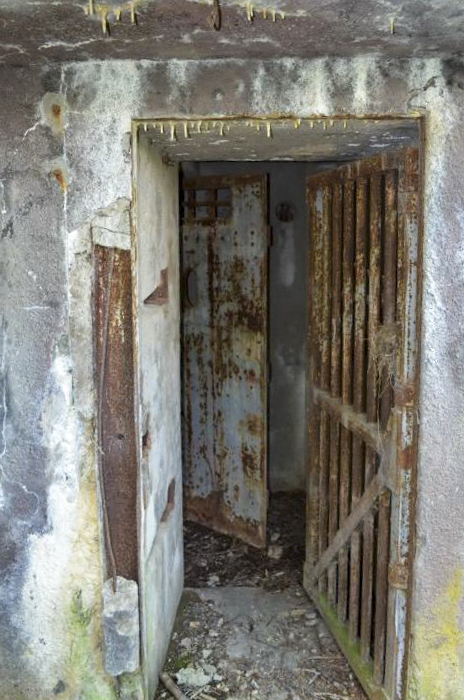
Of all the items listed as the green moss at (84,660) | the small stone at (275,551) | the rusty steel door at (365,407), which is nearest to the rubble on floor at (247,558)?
the small stone at (275,551)

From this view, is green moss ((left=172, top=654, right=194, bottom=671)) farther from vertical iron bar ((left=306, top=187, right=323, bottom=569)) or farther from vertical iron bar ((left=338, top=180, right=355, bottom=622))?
vertical iron bar ((left=306, top=187, right=323, bottom=569))

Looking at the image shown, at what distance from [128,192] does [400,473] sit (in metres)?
1.64

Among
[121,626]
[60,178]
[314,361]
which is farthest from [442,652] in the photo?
[60,178]

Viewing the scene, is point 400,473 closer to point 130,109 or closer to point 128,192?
point 128,192

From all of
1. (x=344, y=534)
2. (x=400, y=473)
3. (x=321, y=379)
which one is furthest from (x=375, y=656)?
(x=321, y=379)

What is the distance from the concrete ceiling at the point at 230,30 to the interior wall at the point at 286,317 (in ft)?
9.67

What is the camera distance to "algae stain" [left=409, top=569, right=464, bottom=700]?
2.80m

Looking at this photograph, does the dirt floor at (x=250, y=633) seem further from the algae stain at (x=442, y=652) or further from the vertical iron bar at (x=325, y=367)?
the algae stain at (x=442, y=652)

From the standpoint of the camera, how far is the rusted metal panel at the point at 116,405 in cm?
259

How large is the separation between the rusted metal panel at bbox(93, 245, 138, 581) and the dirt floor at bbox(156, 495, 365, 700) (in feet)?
3.41

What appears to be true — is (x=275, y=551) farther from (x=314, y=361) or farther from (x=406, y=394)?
(x=406, y=394)

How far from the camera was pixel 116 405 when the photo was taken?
267cm

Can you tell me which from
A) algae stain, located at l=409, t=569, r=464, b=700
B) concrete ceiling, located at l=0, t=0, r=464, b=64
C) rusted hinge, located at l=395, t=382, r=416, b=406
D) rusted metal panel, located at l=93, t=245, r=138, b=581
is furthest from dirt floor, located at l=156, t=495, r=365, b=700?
concrete ceiling, located at l=0, t=0, r=464, b=64

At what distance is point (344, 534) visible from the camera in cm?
358
